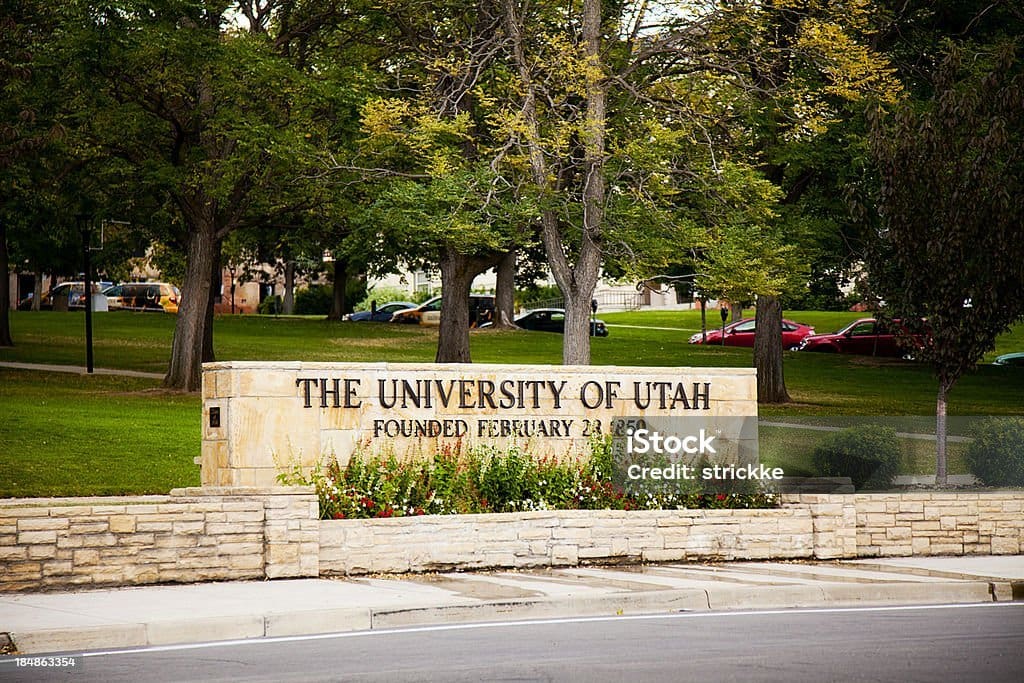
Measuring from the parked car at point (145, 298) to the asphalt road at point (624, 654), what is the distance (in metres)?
55.1

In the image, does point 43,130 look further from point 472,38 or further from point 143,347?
point 143,347

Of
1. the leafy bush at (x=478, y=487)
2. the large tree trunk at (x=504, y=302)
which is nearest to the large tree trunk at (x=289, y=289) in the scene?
the large tree trunk at (x=504, y=302)

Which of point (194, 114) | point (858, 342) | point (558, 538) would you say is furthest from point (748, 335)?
point (558, 538)

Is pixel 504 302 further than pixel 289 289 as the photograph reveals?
No

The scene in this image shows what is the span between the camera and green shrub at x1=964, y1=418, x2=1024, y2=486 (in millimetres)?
18891

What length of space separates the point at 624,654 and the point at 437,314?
47.8m

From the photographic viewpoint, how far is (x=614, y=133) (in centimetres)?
2775

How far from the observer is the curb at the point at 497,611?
35.8ft

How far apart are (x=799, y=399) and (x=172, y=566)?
22755 mm

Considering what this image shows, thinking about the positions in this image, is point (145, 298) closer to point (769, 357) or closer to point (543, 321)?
point (543, 321)

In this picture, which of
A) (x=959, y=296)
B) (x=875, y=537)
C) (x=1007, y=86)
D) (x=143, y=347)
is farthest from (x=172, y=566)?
(x=143, y=347)

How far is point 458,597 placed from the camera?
1295cm

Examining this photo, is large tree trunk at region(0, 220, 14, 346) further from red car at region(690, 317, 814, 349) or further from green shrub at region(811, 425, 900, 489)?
green shrub at region(811, 425, 900, 489)

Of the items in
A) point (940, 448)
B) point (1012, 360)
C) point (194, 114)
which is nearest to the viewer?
point (940, 448)
